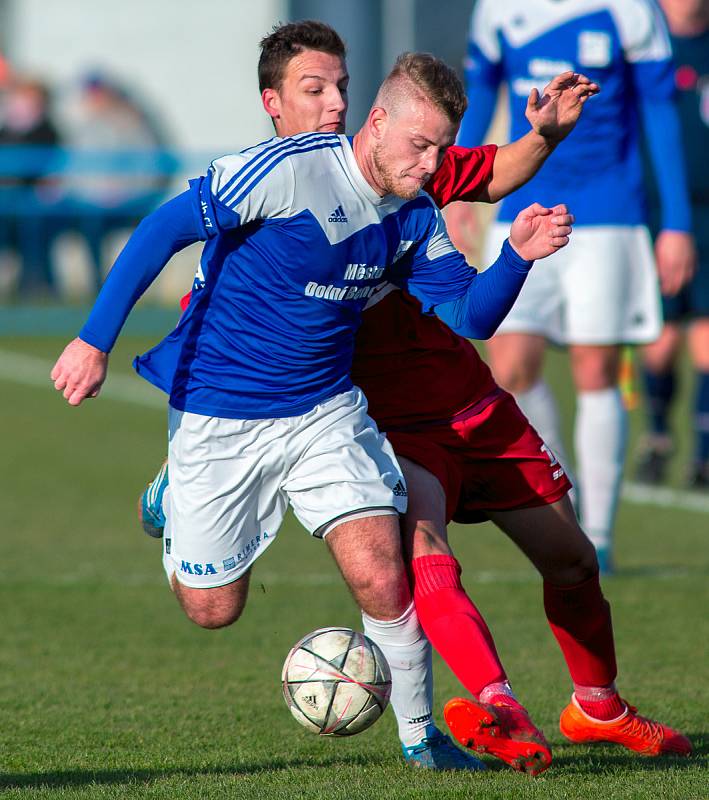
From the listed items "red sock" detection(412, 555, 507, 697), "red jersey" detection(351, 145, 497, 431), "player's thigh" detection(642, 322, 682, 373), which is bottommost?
"player's thigh" detection(642, 322, 682, 373)

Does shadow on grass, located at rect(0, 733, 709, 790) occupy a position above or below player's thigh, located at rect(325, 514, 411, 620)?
below

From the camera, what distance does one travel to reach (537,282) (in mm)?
6922

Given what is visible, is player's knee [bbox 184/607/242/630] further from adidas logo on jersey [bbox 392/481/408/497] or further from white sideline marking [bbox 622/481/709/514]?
white sideline marking [bbox 622/481/709/514]

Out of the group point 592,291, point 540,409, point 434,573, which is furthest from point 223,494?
point 592,291

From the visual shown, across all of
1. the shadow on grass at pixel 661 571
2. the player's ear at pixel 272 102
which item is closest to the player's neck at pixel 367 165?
the player's ear at pixel 272 102

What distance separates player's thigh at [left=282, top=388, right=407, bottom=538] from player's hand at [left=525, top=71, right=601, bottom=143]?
0.93 metres

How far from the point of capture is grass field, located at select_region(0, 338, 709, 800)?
4148 mm

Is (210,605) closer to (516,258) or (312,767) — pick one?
(312,767)

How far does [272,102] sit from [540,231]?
1.24 metres

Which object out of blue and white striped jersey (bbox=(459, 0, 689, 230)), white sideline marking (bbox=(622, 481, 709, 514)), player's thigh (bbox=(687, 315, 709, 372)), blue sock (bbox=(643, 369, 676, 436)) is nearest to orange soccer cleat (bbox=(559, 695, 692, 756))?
blue and white striped jersey (bbox=(459, 0, 689, 230))

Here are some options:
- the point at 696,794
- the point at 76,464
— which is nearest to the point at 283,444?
the point at 696,794

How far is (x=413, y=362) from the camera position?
4.57 meters

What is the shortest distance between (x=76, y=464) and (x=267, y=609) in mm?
4156

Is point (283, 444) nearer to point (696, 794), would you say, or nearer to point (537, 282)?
point (696, 794)
